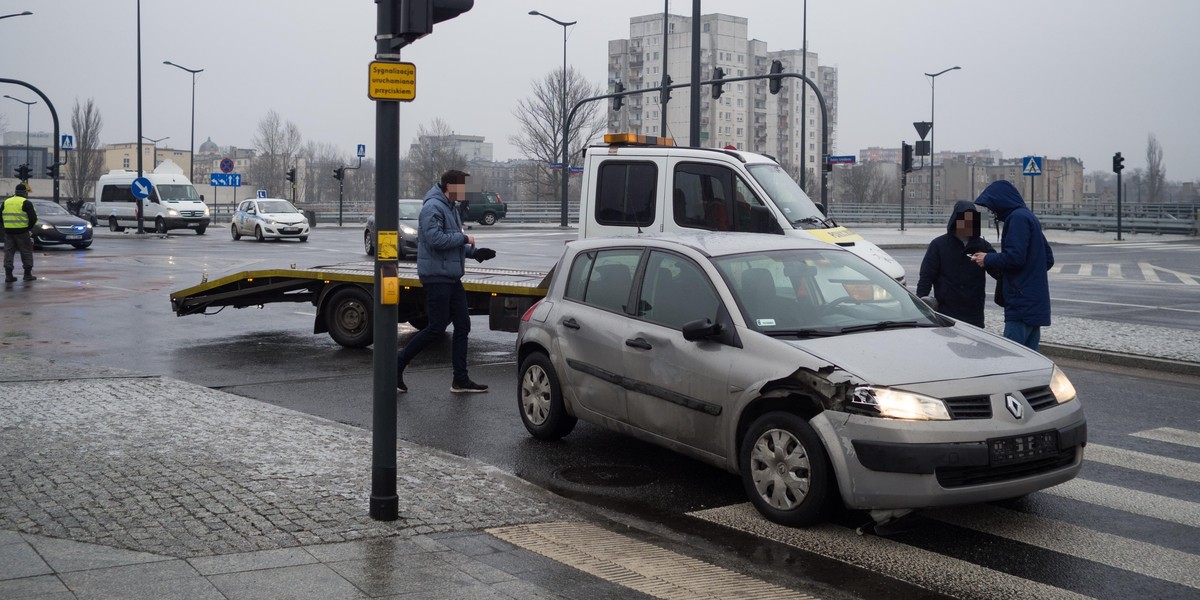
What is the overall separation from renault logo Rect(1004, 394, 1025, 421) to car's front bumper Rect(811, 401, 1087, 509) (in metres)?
0.05

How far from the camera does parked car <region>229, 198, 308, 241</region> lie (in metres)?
39.2

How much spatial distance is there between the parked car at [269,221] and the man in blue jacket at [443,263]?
30756mm

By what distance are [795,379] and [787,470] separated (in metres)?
0.47

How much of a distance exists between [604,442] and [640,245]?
5.02 ft

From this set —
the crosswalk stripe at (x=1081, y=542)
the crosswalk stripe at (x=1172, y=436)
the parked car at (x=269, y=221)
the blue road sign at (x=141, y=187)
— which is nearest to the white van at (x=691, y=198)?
the crosswalk stripe at (x=1172, y=436)

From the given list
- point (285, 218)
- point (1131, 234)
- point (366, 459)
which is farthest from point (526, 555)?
point (1131, 234)

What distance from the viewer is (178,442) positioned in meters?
7.37

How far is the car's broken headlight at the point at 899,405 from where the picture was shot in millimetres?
5418

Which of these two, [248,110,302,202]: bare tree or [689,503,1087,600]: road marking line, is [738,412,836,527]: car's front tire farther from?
[248,110,302,202]: bare tree

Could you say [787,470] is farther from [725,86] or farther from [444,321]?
[725,86]

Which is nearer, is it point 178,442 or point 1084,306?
point 178,442

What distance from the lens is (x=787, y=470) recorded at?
5781 mm

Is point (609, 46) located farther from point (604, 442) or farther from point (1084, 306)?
point (604, 442)

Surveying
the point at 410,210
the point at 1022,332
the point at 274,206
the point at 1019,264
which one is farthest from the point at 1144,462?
the point at 274,206
